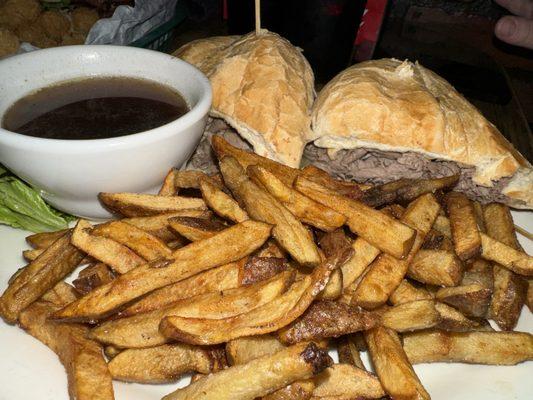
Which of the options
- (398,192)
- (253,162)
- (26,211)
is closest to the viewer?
(398,192)

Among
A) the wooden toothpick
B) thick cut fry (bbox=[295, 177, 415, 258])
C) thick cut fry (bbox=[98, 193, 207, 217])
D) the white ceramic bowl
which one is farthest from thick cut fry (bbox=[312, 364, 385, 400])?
the wooden toothpick

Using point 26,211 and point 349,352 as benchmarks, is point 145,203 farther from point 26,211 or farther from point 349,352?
point 349,352

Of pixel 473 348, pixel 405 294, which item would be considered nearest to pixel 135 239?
pixel 405 294

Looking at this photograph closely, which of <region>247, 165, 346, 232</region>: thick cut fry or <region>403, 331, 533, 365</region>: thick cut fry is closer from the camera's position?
<region>403, 331, 533, 365</region>: thick cut fry

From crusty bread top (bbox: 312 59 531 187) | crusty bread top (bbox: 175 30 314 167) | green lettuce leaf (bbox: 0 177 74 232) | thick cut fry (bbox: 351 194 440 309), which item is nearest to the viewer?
thick cut fry (bbox: 351 194 440 309)

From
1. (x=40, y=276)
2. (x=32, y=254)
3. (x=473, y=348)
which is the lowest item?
(x=32, y=254)

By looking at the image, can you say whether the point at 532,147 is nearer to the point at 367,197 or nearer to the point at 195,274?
the point at 367,197

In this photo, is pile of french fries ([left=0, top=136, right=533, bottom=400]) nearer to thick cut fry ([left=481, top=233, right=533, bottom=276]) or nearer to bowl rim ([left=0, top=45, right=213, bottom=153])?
thick cut fry ([left=481, top=233, right=533, bottom=276])

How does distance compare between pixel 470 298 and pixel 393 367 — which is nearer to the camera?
pixel 393 367
